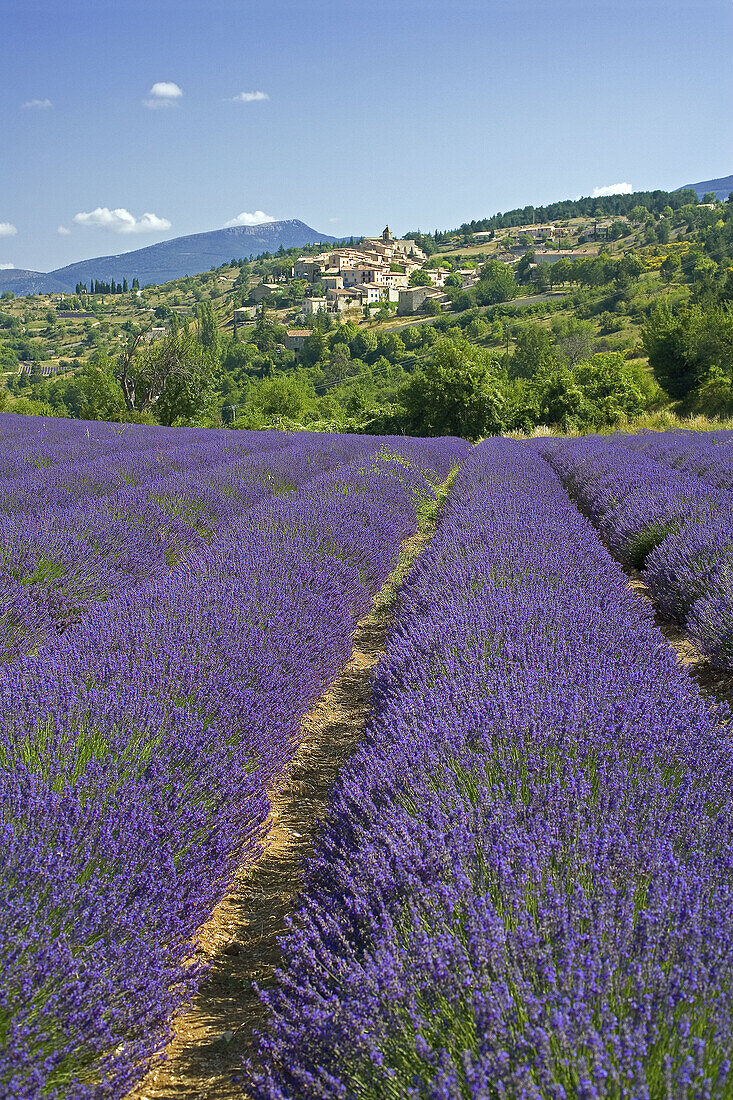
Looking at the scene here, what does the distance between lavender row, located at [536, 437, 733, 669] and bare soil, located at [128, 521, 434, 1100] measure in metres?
1.84

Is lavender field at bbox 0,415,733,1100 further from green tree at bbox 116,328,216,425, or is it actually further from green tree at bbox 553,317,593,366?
green tree at bbox 553,317,593,366

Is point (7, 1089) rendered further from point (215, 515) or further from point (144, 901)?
point (215, 515)

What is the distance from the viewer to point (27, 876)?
127 centimetres

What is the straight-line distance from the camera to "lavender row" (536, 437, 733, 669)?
3436mm

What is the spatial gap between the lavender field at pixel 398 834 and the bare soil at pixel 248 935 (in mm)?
79

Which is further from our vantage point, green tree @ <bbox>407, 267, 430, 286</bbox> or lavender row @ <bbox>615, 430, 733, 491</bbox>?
green tree @ <bbox>407, 267, 430, 286</bbox>

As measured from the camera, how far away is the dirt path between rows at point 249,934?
1.36m

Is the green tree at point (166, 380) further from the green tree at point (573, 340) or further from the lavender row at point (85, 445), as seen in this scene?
the green tree at point (573, 340)

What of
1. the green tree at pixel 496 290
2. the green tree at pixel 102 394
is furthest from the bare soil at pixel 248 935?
the green tree at pixel 496 290

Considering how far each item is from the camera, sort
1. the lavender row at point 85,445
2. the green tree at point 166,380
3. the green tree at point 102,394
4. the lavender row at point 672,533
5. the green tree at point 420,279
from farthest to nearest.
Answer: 1. the green tree at point 420,279
2. the green tree at point 102,394
3. the green tree at point 166,380
4. the lavender row at point 85,445
5. the lavender row at point 672,533

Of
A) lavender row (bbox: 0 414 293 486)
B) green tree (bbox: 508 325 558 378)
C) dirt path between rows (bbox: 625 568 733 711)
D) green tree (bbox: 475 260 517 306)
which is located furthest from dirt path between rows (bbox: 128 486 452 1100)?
green tree (bbox: 475 260 517 306)

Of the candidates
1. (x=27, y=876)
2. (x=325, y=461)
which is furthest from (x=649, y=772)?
(x=325, y=461)

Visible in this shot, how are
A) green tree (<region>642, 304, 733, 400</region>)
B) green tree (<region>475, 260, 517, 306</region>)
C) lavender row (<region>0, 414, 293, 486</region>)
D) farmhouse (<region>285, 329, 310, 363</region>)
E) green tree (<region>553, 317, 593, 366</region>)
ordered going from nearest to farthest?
lavender row (<region>0, 414, 293, 486</region>)
green tree (<region>642, 304, 733, 400</region>)
green tree (<region>553, 317, 593, 366</region>)
farmhouse (<region>285, 329, 310, 363</region>)
green tree (<region>475, 260, 517, 306</region>)

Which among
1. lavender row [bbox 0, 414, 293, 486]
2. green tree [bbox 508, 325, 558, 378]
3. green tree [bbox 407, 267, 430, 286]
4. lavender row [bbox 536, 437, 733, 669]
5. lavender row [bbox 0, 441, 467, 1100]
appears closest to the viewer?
lavender row [bbox 0, 441, 467, 1100]
